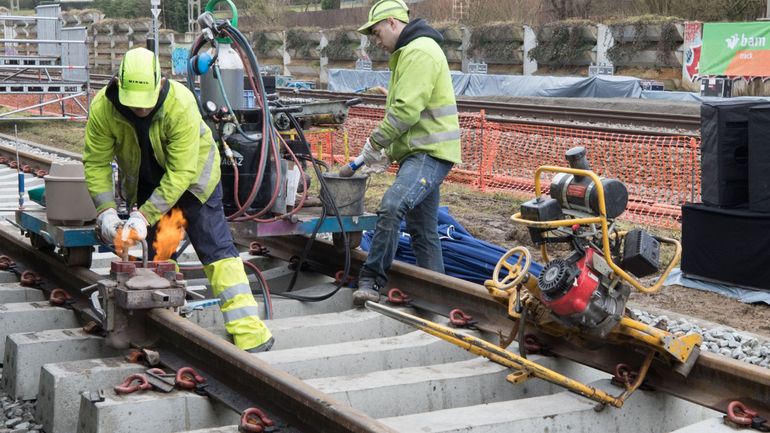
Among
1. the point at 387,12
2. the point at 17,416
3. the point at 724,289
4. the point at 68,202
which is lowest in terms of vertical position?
the point at 17,416

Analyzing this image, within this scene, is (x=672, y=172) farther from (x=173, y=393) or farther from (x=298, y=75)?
(x=298, y=75)

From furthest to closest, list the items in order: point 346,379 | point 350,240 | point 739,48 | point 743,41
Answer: point 739,48 < point 743,41 < point 350,240 < point 346,379

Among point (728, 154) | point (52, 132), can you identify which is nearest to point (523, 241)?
point (728, 154)

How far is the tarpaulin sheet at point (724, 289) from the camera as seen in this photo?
7.73 meters

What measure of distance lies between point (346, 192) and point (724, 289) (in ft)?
10.7

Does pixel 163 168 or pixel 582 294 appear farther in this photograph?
pixel 163 168

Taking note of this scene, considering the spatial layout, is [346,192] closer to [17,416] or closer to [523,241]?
[17,416]

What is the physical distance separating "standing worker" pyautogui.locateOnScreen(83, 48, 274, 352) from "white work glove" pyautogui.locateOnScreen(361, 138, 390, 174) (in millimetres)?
1111

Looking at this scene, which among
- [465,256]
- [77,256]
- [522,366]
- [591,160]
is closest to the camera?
[522,366]

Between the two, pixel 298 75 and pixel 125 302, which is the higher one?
pixel 298 75

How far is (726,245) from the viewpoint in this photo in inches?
314

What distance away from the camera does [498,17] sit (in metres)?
47.0

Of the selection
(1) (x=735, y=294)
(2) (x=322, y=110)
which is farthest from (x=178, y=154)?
(1) (x=735, y=294)

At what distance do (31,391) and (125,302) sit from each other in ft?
2.46
